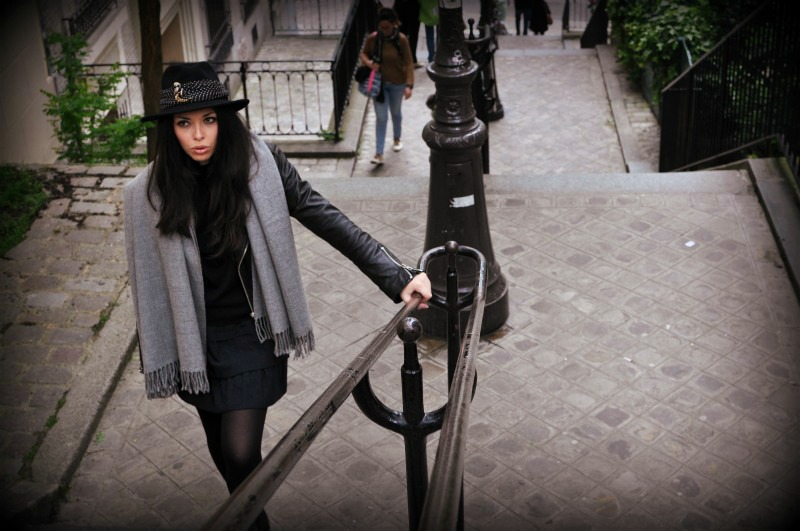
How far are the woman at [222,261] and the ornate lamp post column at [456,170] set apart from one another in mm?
2254

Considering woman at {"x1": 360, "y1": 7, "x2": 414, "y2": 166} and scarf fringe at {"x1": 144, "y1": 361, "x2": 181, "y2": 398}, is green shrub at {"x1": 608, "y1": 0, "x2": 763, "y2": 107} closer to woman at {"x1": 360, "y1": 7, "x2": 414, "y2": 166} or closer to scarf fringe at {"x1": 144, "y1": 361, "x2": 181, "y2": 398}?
woman at {"x1": 360, "y1": 7, "x2": 414, "y2": 166}

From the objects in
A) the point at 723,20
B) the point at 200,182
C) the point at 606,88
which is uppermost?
Result: the point at 200,182

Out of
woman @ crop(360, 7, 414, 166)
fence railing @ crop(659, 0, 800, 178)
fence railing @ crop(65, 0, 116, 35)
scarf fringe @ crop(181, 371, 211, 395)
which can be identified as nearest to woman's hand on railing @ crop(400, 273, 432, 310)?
scarf fringe @ crop(181, 371, 211, 395)

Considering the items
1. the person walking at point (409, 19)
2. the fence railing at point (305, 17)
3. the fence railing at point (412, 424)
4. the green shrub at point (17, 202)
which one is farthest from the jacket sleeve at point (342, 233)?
the fence railing at point (305, 17)

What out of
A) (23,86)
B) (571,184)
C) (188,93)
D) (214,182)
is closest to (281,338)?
(214,182)

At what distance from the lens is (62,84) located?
12812 mm

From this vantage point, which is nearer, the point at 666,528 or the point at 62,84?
the point at 666,528

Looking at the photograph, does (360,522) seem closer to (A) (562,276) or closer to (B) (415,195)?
(A) (562,276)

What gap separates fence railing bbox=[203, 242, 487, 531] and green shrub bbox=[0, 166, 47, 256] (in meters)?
3.72

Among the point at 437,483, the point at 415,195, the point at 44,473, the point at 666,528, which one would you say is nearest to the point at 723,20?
the point at 415,195

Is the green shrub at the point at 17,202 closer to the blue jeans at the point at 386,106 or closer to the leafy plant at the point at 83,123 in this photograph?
the leafy plant at the point at 83,123

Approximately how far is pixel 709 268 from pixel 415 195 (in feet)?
7.68

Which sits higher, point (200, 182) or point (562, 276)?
point (200, 182)

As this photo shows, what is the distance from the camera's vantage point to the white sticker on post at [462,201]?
5832 mm
